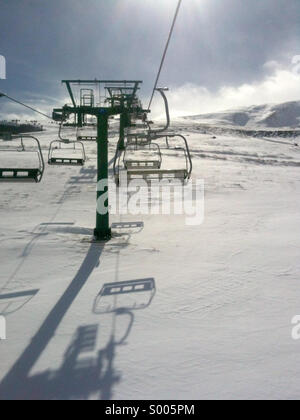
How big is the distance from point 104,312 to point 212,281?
1634 mm

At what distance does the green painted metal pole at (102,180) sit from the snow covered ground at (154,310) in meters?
0.29

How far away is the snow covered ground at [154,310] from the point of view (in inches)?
111

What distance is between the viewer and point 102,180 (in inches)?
246

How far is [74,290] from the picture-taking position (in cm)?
442

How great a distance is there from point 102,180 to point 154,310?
3.09 m

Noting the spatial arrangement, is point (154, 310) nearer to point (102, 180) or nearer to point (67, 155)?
point (102, 180)

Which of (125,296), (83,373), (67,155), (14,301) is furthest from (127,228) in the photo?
(67,155)

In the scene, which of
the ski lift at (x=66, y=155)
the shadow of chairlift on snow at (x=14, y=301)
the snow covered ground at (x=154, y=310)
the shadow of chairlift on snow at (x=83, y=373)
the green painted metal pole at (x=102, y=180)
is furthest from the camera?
the ski lift at (x=66, y=155)

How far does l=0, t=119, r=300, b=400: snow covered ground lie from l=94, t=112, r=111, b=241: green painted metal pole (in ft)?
0.96

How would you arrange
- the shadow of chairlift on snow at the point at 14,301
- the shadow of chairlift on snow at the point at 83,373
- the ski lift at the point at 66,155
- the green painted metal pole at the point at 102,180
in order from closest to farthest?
the shadow of chairlift on snow at the point at 83,373, the shadow of chairlift on snow at the point at 14,301, the green painted metal pole at the point at 102,180, the ski lift at the point at 66,155

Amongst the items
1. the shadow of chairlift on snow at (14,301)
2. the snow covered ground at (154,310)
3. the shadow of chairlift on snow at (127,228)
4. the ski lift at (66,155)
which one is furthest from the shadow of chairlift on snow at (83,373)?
the ski lift at (66,155)

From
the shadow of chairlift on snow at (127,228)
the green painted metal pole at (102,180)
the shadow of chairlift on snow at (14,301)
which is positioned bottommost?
the shadow of chairlift on snow at (14,301)

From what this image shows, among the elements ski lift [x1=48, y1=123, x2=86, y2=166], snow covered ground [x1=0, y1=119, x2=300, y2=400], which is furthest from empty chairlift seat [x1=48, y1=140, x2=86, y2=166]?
snow covered ground [x1=0, y1=119, x2=300, y2=400]

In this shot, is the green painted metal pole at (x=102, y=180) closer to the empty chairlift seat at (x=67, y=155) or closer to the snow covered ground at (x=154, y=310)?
the snow covered ground at (x=154, y=310)
